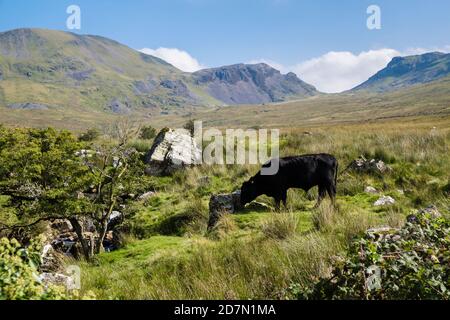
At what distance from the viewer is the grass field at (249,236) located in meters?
5.06

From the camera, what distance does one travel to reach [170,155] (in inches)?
692

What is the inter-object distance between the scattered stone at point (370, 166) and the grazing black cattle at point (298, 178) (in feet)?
10.5

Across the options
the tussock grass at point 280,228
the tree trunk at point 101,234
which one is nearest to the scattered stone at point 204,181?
the tree trunk at point 101,234

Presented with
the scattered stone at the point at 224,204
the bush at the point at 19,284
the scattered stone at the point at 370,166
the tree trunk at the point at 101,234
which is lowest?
the tree trunk at the point at 101,234

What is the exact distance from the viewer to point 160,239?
8.86 meters

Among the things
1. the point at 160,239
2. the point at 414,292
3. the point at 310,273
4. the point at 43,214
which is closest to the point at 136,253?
the point at 160,239

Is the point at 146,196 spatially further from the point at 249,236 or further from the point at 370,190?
the point at 370,190

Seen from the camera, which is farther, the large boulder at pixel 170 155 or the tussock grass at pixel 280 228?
the large boulder at pixel 170 155

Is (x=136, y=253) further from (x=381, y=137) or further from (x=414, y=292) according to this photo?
(x=381, y=137)

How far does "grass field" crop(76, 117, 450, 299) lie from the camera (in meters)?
5.06

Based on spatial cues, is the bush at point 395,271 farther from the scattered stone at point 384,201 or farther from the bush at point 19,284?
the scattered stone at point 384,201

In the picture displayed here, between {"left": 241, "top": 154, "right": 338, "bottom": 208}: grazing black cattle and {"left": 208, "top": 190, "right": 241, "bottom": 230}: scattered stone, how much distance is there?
0.22m
